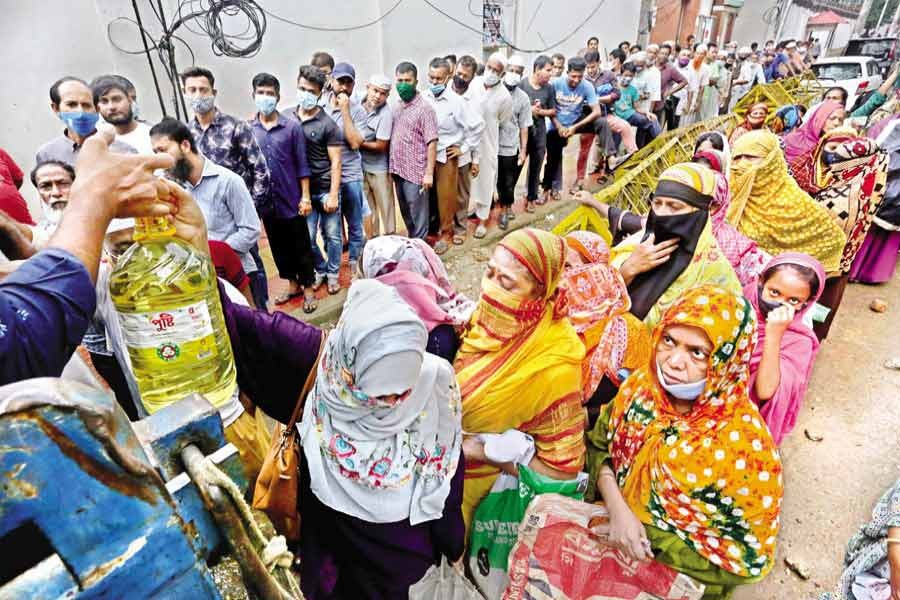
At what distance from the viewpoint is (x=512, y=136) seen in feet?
20.1

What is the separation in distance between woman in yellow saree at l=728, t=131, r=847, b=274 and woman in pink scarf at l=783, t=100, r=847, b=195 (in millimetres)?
949

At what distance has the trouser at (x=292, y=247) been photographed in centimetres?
436

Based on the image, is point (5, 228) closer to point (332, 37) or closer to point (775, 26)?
point (332, 37)

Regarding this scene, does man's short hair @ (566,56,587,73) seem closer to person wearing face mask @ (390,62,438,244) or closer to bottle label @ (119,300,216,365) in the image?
person wearing face mask @ (390,62,438,244)

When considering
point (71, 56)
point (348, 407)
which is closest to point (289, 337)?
point (348, 407)

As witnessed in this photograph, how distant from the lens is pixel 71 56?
5238mm

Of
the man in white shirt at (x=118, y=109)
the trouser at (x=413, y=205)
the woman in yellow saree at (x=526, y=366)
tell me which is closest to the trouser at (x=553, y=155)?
the trouser at (x=413, y=205)

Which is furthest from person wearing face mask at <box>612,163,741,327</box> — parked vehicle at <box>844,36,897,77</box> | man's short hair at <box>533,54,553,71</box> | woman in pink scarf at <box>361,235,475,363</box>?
parked vehicle at <box>844,36,897,77</box>

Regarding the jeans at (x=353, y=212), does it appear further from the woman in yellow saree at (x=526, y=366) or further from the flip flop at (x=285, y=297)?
the woman in yellow saree at (x=526, y=366)

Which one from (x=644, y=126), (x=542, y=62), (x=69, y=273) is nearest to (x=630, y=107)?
(x=644, y=126)

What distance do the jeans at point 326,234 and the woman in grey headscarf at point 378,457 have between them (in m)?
3.24

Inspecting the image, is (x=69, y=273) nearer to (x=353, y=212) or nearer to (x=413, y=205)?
(x=353, y=212)

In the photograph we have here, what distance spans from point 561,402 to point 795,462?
7.90 feet

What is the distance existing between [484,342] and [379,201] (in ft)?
12.3
